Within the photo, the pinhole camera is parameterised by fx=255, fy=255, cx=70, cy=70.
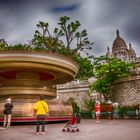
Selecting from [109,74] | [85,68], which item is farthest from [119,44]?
[109,74]

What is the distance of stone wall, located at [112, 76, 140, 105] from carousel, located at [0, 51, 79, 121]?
31.0ft

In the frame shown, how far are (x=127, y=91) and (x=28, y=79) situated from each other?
40.9ft

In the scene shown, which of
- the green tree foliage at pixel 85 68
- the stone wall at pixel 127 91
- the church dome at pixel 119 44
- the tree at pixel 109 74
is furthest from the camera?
the church dome at pixel 119 44

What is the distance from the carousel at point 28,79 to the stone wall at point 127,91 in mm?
9446

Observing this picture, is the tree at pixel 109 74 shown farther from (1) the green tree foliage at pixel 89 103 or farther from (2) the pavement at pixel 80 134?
(2) the pavement at pixel 80 134

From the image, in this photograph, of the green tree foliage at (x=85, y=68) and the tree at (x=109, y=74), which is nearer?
the tree at (x=109, y=74)

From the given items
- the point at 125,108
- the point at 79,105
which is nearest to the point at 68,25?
the point at 79,105

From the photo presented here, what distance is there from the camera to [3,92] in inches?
697

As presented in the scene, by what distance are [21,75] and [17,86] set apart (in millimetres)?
932

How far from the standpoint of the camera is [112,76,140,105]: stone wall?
25734 mm

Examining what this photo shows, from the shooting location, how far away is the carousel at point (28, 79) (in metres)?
15.1

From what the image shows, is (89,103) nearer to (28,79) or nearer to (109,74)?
(109,74)

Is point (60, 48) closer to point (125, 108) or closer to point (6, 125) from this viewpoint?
point (125, 108)

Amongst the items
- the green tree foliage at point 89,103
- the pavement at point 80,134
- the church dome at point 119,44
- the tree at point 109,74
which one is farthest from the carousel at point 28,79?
the church dome at point 119,44
